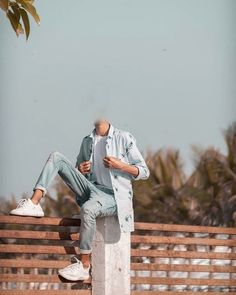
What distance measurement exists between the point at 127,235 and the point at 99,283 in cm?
42

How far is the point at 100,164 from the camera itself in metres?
6.24

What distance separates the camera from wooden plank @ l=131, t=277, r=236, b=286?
23.2 ft

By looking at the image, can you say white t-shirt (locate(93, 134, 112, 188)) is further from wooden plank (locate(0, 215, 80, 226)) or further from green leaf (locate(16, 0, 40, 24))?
green leaf (locate(16, 0, 40, 24))

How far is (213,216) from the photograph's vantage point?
107 ft

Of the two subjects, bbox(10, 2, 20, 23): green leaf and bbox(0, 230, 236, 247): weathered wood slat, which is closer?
bbox(10, 2, 20, 23): green leaf

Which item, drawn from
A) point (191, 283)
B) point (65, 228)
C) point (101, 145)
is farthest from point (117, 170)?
point (191, 283)

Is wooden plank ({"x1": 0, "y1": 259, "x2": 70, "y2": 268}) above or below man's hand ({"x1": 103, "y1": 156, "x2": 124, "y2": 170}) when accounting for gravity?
below

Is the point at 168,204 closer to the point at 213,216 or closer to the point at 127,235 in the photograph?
the point at 213,216

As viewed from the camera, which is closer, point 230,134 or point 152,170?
point 230,134

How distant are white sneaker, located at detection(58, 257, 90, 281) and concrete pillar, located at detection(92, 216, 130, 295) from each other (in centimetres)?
30

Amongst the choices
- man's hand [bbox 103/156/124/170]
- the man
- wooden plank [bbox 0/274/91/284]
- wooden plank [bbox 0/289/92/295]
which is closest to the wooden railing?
wooden plank [bbox 0/289/92/295]

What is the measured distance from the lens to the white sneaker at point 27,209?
19.3 feet

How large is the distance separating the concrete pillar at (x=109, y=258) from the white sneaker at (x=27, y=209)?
0.64 metres

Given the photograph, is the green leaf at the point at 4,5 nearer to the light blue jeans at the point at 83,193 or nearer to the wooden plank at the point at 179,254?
the light blue jeans at the point at 83,193
